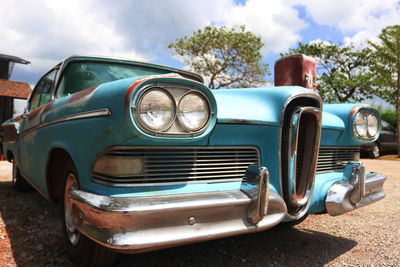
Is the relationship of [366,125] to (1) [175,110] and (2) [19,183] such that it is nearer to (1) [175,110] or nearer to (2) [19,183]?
(1) [175,110]

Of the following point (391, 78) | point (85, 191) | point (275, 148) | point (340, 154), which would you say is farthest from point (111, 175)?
point (391, 78)

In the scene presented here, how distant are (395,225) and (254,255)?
5.66 ft

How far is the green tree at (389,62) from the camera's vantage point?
43.0ft

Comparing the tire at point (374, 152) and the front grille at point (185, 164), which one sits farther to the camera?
the tire at point (374, 152)

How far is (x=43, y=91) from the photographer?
10.2ft

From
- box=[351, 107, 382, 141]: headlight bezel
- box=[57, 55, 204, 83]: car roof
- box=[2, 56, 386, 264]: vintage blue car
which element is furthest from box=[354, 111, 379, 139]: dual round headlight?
box=[57, 55, 204, 83]: car roof

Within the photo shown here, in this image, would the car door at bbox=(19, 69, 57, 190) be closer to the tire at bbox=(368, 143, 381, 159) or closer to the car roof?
the car roof

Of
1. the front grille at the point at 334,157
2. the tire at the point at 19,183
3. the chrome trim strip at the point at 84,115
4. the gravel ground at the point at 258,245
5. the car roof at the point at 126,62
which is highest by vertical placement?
the car roof at the point at 126,62

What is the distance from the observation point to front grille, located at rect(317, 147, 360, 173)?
2451 millimetres

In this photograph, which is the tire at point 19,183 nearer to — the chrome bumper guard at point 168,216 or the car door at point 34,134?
the car door at point 34,134

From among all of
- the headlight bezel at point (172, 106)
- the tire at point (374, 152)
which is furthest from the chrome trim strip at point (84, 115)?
the tire at point (374, 152)

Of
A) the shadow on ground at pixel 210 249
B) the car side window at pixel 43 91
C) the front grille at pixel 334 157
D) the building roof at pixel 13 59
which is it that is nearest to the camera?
the shadow on ground at pixel 210 249

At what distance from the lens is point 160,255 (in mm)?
2139

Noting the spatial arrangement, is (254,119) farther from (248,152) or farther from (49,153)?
(49,153)
